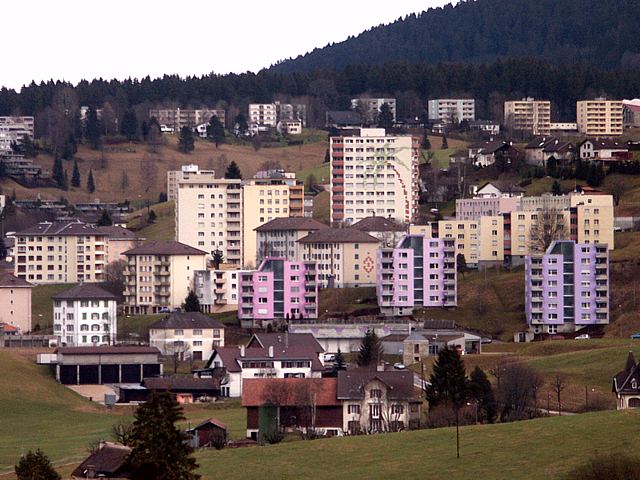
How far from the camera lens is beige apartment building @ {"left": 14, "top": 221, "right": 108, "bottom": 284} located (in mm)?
142750

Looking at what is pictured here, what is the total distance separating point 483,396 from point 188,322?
3731cm

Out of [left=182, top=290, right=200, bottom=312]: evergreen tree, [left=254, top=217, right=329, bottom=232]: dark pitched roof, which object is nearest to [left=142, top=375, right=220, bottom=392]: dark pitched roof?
[left=182, top=290, right=200, bottom=312]: evergreen tree

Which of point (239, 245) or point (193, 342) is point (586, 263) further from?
point (239, 245)

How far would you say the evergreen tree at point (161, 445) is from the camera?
4894 cm

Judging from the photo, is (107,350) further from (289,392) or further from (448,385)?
(448,385)

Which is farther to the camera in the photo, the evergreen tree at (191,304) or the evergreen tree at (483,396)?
the evergreen tree at (191,304)

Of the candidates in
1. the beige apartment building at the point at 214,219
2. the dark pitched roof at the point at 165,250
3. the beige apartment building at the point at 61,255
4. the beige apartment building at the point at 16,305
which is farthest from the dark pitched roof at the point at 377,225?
the beige apartment building at the point at 16,305

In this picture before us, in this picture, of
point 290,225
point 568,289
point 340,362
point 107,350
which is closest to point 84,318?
point 107,350

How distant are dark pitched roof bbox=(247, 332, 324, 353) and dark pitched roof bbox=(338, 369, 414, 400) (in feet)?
58.5

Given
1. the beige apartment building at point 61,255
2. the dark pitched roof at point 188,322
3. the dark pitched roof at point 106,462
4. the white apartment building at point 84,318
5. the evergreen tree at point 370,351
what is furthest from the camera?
the beige apartment building at point 61,255

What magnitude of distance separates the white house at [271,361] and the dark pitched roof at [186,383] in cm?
59

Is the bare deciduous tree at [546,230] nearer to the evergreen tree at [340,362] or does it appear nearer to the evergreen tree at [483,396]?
the evergreen tree at [340,362]

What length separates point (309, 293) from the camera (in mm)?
119375

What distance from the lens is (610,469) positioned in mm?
51000
